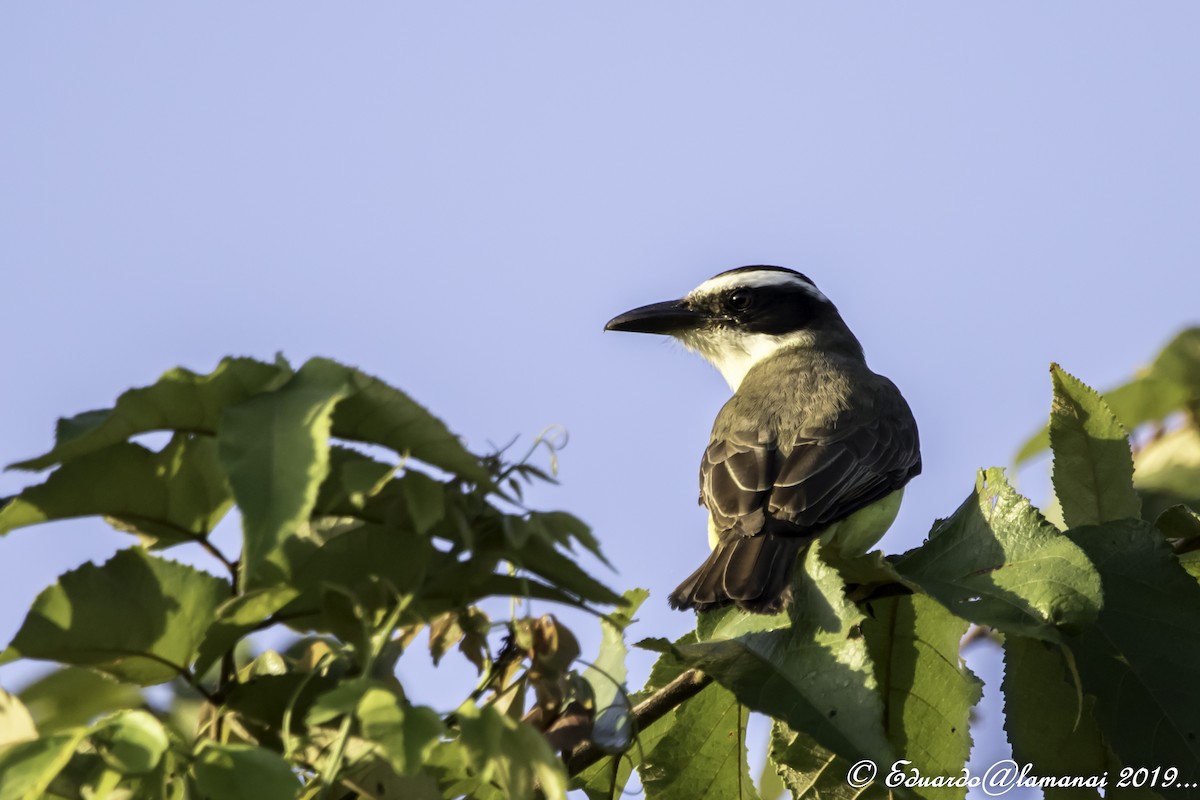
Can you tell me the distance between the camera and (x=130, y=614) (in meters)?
1.80

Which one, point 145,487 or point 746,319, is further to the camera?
point 746,319

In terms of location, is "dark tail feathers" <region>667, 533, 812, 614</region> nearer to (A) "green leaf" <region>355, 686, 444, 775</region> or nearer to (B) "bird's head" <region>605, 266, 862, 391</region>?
(A) "green leaf" <region>355, 686, 444, 775</region>

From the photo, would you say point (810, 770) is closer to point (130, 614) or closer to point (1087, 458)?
point (1087, 458)

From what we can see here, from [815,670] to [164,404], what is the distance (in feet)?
3.92

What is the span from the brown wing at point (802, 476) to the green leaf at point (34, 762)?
290 centimetres

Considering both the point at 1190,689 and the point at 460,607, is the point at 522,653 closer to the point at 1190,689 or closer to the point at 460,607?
the point at 460,607

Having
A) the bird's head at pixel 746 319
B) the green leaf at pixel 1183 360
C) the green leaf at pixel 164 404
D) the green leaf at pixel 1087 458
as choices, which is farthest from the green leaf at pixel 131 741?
the bird's head at pixel 746 319

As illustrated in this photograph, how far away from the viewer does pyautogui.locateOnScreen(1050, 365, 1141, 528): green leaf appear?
3008 mm

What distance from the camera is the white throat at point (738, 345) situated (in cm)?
699

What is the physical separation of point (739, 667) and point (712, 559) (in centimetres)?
165

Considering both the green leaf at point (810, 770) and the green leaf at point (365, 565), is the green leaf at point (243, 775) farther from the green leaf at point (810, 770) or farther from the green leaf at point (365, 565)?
the green leaf at point (810, 770)

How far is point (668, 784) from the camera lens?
2834 millimetres

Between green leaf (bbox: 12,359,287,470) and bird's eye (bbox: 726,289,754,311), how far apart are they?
5453 mm

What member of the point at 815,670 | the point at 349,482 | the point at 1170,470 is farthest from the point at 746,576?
the point at 349,482
